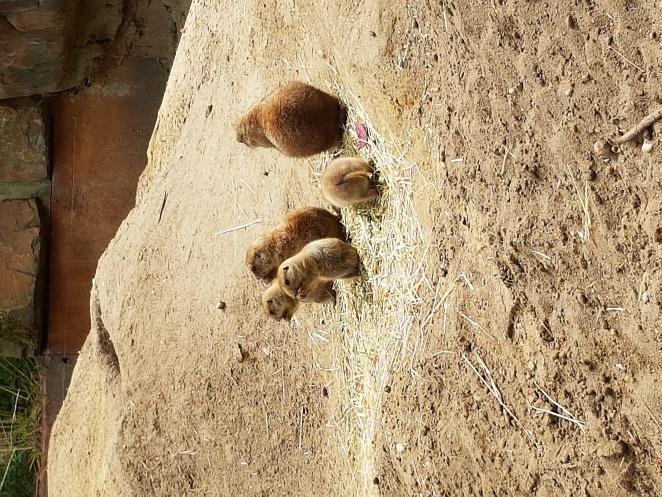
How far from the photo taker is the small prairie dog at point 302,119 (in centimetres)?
→ 306

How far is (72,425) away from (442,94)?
4143 mm

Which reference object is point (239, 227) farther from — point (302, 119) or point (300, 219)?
point (302, 119)

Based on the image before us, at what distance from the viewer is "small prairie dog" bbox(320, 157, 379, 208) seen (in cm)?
281

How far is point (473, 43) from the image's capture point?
226 cm

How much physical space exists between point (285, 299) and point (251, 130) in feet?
2.37

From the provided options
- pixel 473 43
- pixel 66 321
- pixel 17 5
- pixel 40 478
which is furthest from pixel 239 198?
pixel 40 478

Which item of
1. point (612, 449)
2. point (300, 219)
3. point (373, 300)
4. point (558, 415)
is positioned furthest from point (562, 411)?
point (300, 219)

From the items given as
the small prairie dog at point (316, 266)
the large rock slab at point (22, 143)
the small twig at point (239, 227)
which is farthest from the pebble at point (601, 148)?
the large rock slab at point (22, 143)

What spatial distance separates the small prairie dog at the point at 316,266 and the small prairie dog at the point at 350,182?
0.17 meters

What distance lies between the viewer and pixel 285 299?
3.07m

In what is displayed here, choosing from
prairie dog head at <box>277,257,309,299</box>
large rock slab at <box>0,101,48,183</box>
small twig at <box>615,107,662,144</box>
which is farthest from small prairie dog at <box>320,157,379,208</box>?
large rock slab at <box>0,101,48,183</box>

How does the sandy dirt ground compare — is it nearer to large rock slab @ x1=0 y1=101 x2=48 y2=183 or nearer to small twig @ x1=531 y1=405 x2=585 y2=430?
small twig @ x1=531 y1=405 x2=585 y2=430

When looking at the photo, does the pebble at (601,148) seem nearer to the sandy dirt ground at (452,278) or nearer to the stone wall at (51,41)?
the sandy dirt ground at (452,278)

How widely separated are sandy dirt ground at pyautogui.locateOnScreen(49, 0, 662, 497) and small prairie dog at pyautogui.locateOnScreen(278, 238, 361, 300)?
0.28 m
